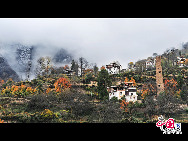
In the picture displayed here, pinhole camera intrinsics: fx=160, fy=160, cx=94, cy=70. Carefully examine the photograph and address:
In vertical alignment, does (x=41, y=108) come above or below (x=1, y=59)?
below

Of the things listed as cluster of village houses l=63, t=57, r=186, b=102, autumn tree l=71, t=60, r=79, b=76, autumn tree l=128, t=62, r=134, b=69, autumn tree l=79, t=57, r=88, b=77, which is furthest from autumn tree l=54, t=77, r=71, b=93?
autumn tree l=128, t=62, r=134, b=69

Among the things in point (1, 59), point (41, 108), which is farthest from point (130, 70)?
point (1, 59)

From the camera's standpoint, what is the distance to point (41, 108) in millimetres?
11703

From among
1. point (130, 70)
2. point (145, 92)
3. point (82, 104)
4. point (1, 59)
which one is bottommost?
point (82, 104)

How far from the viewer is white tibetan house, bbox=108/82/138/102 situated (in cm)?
1239

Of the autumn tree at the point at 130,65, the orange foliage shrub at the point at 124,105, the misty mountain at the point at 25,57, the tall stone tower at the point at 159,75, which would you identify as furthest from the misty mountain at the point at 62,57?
the tall stone tower at the point at 159,75

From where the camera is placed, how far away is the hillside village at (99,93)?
428 inches

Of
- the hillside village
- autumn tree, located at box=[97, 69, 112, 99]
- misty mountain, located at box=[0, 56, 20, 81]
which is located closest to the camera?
the hillside village

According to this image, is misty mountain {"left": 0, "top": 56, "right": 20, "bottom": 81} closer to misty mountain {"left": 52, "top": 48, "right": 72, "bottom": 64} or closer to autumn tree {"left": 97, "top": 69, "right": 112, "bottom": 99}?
misty mountain {"left": 52, "top": 48, "right": 72, "bottom": 64}

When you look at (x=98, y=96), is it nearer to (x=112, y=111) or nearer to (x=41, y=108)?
(x=112, y=111)

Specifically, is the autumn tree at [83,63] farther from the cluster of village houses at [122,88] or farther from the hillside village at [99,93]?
the cluster of village houses at [122,88]

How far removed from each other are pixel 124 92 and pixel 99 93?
1996 millimetres
